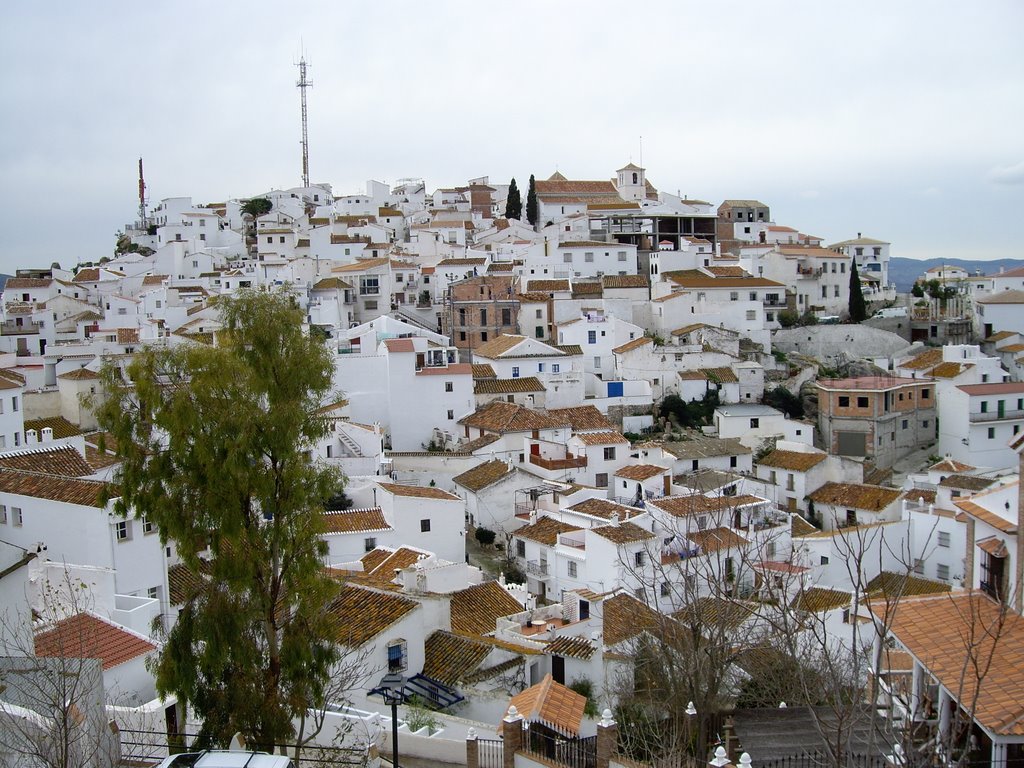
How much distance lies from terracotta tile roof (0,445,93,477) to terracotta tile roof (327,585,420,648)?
7578mm

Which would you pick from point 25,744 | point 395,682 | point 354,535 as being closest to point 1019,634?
point 395,682

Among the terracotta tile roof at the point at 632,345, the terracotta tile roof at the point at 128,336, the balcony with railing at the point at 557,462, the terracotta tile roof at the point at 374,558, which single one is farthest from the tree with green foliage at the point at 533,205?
the terracotta tile roof at the point at 374,558

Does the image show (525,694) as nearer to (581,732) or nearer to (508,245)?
(581,732)

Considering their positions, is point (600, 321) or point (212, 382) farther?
point (600, 321)

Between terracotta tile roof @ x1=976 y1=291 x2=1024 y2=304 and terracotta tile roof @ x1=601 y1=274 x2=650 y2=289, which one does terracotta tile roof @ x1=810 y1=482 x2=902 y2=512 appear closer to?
terracotta tile roof @ x1=601 y1=274 x2=650 y2=289

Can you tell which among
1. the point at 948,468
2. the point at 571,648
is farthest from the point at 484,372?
the point at 571,648

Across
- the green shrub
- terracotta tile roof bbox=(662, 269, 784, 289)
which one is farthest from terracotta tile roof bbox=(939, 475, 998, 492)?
terracotta tile roof bbox=(662, 269, 784, 289)

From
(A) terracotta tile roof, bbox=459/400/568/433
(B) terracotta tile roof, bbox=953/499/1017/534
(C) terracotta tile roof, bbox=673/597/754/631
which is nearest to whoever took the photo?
(C) terracotta tile roof, bbox=673/597/754/631

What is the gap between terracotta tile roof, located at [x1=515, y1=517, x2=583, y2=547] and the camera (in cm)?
2270

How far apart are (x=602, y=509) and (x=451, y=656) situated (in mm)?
9688

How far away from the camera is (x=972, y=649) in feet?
26.5

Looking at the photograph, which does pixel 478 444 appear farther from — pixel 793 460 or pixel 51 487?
pixel 51 487

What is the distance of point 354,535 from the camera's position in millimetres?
21031

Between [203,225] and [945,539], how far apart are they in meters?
50.5
